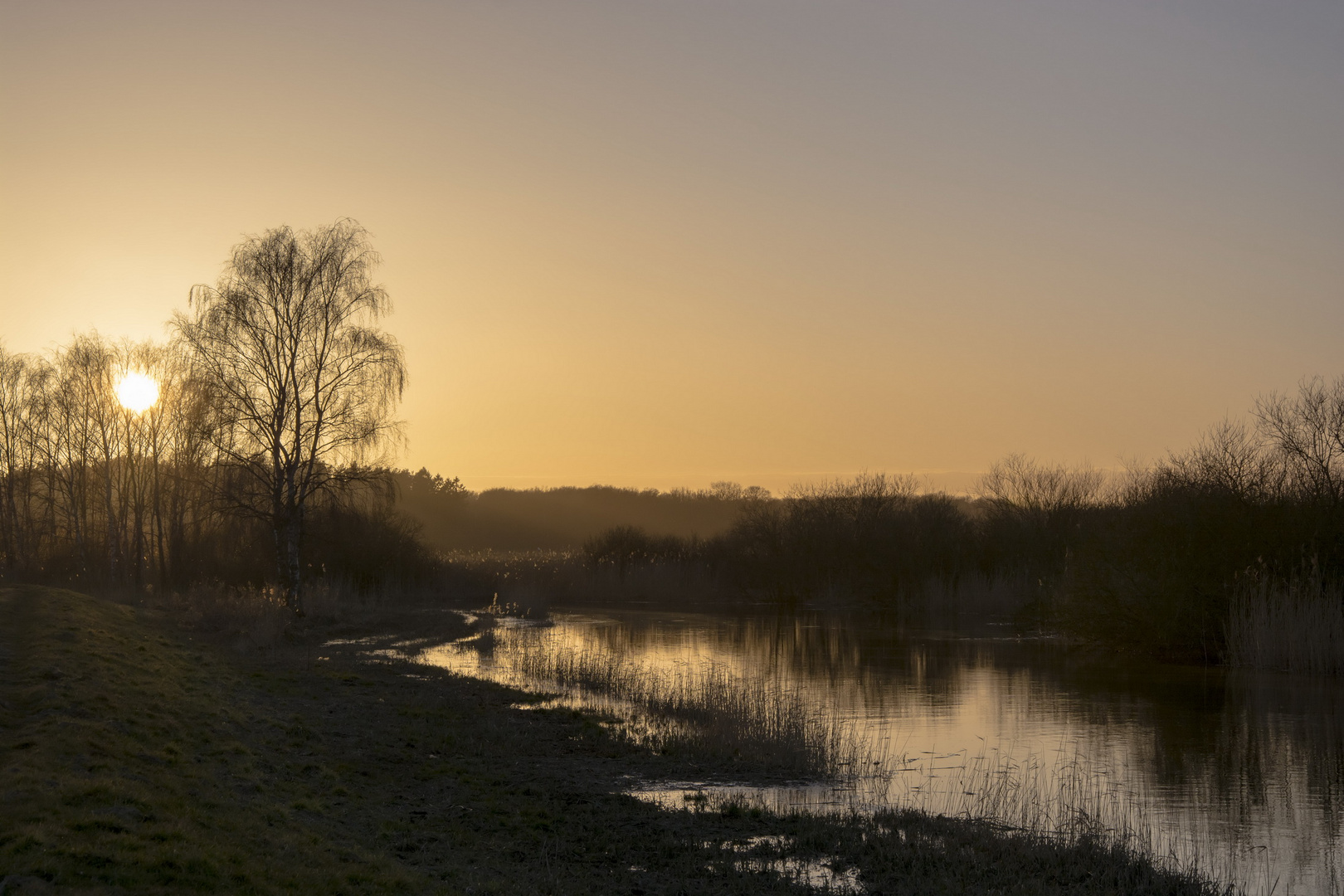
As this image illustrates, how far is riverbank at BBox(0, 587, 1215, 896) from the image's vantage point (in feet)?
22.4

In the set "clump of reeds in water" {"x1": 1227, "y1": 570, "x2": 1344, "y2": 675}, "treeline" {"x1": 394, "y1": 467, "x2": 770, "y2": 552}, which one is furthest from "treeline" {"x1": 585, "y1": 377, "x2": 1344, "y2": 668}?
"treeline" {"x1": 394, "y1": 467, "x2": 770, "y2": 552}

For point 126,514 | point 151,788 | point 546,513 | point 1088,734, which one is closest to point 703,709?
point 1088,734

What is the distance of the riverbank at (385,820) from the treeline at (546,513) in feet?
244

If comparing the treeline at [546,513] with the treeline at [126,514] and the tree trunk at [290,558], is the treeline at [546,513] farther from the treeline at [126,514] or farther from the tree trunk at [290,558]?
the tree trunk at [290,558]

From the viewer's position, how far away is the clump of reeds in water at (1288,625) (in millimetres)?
21061

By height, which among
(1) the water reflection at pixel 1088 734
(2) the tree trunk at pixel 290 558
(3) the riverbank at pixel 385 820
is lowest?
(1) the water reflection at pixel 1088 734

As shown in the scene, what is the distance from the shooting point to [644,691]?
18.3m

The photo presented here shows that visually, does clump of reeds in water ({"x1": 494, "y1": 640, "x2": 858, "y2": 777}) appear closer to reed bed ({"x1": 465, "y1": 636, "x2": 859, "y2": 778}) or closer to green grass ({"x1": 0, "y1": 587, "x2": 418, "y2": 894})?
reed bed ({"x1": 465, "y1": 636, "x2": 859, "y2": 778})

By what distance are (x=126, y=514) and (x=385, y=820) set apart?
46701 mm

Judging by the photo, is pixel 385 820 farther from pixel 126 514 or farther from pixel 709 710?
pixel 126 514


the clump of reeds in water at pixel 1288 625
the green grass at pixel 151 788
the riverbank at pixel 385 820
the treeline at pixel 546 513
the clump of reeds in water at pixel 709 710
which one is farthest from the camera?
the treeline at pixel 546 513

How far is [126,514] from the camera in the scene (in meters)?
49.3

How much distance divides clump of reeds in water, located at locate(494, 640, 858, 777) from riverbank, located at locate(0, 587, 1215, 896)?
73cm

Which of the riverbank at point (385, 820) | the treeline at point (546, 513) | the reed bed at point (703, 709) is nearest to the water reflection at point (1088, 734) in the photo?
the reed bed at point (703, 709)
